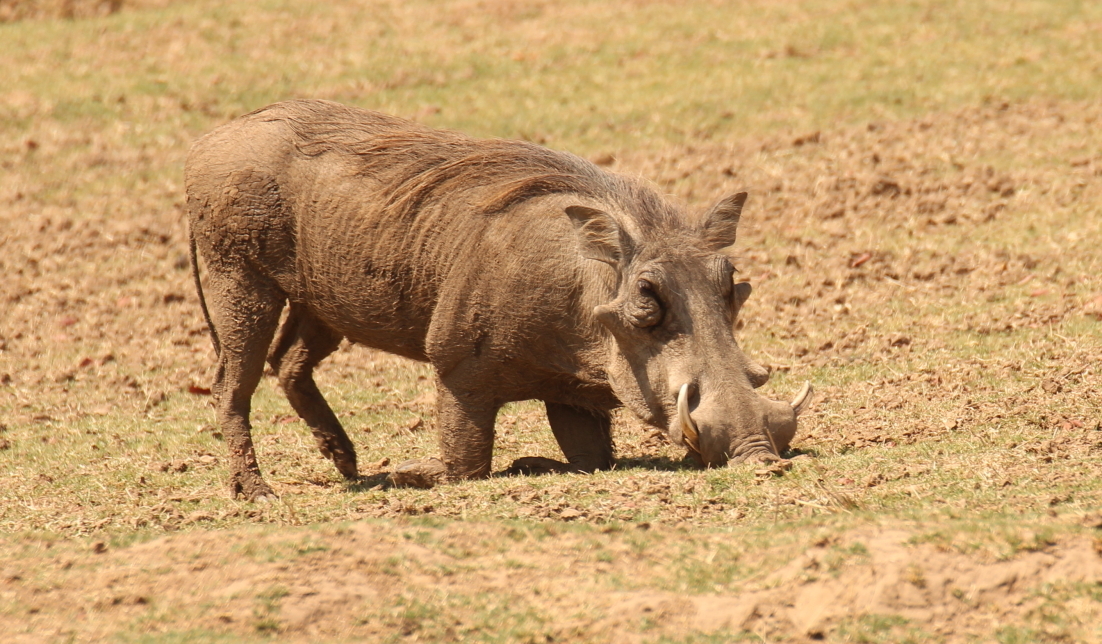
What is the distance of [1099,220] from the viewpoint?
8633 mm

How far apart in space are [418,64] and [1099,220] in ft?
25.4

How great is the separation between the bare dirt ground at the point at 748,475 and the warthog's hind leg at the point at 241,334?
1.24 ft

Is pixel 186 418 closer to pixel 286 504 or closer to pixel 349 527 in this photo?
pixel 286 504

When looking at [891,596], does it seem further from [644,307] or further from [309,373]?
[309,373]

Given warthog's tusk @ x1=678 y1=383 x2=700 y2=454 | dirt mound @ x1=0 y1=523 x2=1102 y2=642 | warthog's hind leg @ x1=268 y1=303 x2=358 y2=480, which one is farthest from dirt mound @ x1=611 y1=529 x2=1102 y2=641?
warthog's hind leg @ x1=268 y1=303 x2=358 y2=480

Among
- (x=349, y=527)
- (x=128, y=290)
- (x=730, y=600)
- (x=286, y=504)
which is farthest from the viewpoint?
(x=128, y=290)

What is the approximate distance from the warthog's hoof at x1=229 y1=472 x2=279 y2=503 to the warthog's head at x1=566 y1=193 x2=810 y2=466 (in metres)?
1.63

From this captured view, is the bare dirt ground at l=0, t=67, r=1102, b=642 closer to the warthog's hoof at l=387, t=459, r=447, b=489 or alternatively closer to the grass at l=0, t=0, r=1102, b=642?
the grass at l=0, t=0, r=1102, b=642

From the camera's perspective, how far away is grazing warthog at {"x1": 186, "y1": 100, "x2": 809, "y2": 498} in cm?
494

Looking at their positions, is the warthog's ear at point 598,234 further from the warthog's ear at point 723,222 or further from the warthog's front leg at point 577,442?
the warthog's front leg at point 577,442

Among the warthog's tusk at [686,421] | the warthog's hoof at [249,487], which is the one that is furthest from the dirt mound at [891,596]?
the warthog's hoof at [249,487]

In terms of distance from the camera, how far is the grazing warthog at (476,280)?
494cm

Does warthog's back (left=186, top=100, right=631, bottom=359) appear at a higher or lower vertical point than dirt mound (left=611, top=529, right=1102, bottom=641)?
higher

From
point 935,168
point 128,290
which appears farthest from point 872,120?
point 128,290
